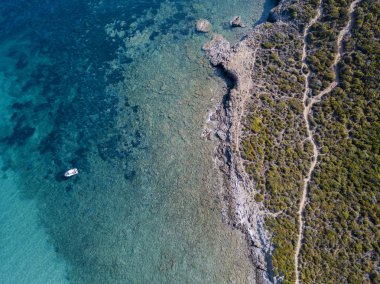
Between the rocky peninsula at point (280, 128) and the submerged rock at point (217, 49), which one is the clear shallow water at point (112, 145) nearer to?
the submerged rock at point (217, 49)

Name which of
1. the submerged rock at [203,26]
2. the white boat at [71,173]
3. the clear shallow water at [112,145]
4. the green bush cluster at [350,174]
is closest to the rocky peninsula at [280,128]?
the green bush cluster at [350,174]

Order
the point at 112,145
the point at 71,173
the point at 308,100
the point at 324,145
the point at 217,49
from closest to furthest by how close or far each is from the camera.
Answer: the point at 324,145 < the point at 308,100 < the point at 71,173 < the point at 112,145 < the point at 217,49

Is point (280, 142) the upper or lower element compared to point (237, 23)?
lower

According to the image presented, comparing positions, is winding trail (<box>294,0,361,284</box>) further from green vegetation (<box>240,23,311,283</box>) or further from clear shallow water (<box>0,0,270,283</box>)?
clear shallow water (<box>0,0,270,283</box>)

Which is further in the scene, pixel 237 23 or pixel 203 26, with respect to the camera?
pixel 203 26

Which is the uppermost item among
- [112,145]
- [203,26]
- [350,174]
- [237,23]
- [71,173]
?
[237,23]

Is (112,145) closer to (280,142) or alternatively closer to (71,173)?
(71,173)

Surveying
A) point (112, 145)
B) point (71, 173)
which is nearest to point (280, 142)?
point (112, 145)

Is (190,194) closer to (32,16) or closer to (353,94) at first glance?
(353,94)
